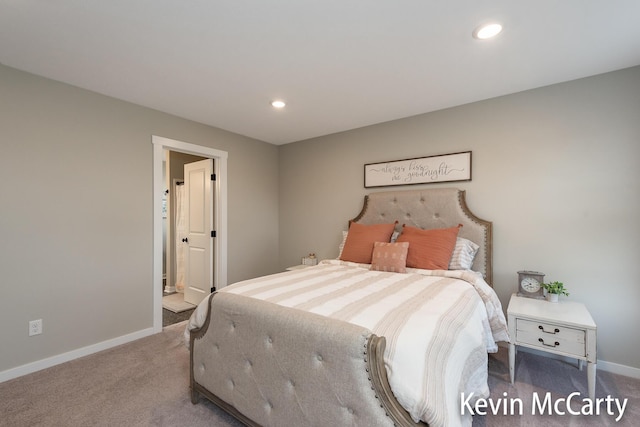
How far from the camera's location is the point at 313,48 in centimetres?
188

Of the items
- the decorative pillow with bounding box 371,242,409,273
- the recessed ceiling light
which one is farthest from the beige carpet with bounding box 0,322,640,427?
the recessed ceiling light

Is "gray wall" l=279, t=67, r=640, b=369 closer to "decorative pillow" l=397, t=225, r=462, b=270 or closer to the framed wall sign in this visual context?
the framed wall sign

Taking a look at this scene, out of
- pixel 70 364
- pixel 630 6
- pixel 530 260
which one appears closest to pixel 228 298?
pixel 70 364

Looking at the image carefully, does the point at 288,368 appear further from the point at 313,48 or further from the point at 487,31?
the point at 487,31

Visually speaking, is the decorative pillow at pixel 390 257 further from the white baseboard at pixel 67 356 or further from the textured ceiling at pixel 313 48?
the white baseboard at pixel 67 356

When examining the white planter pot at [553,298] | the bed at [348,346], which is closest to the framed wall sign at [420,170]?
the bed at [348,346]

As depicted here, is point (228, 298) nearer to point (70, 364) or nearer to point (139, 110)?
point (70, 364)

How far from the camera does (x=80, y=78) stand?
2275 millimetres

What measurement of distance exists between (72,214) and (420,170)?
10.9 ft

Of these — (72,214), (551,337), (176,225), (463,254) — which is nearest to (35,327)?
(72,214)

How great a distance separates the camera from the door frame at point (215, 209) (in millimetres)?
2928

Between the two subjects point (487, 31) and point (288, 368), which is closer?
point (288, 368)

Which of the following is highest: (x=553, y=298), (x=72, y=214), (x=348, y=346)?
(x=72, y=214)

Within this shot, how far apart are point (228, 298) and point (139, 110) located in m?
2.32
